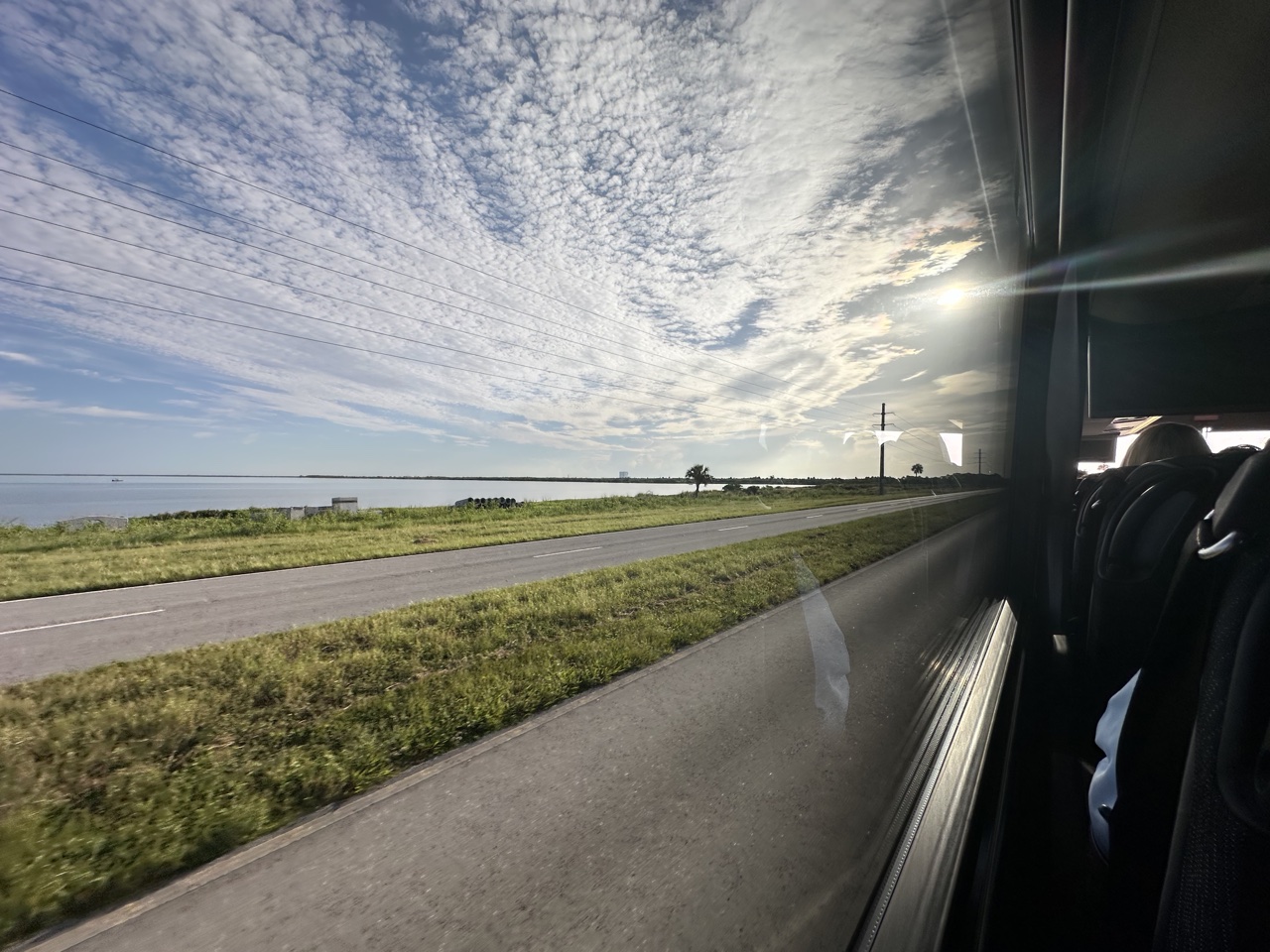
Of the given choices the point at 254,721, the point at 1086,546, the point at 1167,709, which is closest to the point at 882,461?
the point at 1086,546

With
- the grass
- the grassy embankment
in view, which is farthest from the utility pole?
the grassy embankment

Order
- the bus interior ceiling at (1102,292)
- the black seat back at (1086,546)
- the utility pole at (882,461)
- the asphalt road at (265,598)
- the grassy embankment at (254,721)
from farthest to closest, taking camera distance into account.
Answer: the asphalt road at (265,598) < the black seat back at (1086,546) < the utility pole at (882,461) < the bus interior ceiling at (1102,292) < the grassy embankment at (254,721)

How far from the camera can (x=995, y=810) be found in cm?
154

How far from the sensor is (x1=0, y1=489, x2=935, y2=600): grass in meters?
3.83

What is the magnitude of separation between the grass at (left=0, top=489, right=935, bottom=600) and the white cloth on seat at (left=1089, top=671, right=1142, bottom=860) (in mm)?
1711

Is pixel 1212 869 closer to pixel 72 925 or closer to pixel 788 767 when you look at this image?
pixel 788 767

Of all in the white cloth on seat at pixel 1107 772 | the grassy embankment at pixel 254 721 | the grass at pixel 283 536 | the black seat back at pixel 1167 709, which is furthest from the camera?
the grass at pixel 283 536

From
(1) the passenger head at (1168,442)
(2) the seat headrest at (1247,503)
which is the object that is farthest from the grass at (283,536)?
(2) the seat headrest at (1247,503)

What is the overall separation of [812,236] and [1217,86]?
1.29 m

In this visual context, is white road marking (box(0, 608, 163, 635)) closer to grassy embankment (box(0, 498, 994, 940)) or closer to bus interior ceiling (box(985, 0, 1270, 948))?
grassy embankment (box(0, 498, 994, 940))

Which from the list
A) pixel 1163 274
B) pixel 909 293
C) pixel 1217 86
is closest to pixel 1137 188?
pixel 1217 86

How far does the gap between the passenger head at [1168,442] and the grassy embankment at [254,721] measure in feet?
2.99

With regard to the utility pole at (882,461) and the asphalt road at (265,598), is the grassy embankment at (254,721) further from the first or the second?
the asphalt road at (265,598)

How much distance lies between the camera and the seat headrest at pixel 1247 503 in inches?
19.6
